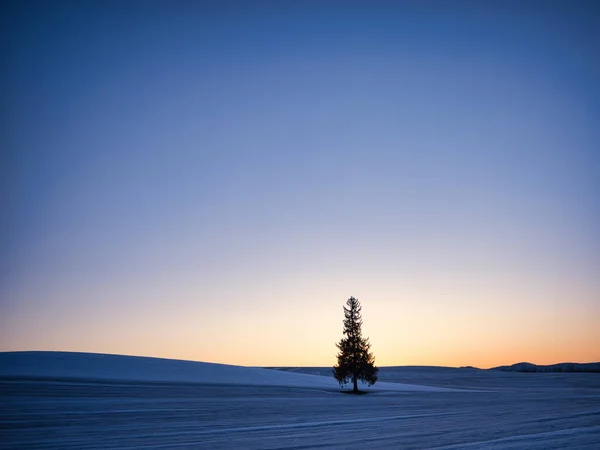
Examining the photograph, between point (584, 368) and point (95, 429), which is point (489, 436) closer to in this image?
point (95, 429)

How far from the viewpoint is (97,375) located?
55.6m

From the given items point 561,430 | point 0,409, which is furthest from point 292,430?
point 0,409

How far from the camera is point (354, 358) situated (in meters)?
60.4

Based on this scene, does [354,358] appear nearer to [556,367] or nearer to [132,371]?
[132,371]

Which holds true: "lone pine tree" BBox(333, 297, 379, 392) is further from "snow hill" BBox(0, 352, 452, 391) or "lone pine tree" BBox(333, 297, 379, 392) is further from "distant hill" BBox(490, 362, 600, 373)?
"distant hill" BBox(490, 362, 600, 373)

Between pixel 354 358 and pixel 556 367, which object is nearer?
pixel 354 358

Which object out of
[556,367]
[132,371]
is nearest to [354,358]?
[132,371]

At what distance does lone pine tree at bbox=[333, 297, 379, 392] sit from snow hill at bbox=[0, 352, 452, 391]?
2.87 meters

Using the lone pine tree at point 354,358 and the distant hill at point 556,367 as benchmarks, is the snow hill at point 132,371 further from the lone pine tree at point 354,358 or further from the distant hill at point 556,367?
the distant hill at point 556,367

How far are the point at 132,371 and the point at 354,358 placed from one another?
2657cm

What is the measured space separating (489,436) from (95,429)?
13.4 meters

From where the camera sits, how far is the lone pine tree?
59688mm

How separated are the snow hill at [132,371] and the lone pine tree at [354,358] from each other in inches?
113

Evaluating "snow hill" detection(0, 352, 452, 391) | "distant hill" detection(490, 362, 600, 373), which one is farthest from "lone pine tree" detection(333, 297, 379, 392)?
"distant hill" detection(490, 362, 600, 373)
